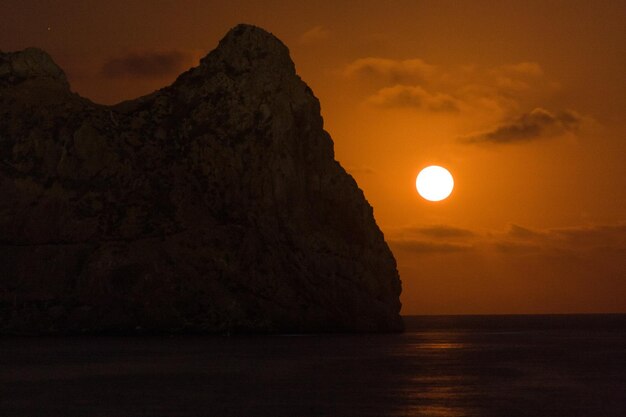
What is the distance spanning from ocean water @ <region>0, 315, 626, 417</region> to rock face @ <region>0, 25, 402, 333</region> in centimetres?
1894

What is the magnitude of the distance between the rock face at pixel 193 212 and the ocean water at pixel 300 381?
62.1ft

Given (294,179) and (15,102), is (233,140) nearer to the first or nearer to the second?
(294,179)

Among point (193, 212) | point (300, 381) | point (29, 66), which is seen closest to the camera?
point (300, 381)

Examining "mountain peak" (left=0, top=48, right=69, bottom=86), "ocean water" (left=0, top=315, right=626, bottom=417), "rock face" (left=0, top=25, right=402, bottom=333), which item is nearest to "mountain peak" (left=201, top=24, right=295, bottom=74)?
"rock face" (left=0, top=25, right=402, bottom=333)

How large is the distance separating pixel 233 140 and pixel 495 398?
279ft

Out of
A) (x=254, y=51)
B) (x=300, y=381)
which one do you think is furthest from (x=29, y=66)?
(x=300, y=381)

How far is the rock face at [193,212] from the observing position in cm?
12550

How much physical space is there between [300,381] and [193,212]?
2740 inches

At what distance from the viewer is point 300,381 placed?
63.8 metres

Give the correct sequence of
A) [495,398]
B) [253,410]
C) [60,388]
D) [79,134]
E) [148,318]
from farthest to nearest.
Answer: [79,134]
[148,318]
[60,388]
[495,398]
[253,410]

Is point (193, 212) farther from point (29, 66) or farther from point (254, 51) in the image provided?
point (29, 66)

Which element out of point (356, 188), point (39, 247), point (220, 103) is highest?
point (220, 103)

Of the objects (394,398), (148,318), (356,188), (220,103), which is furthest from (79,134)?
(394,398)

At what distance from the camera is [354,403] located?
50625 millimetres
